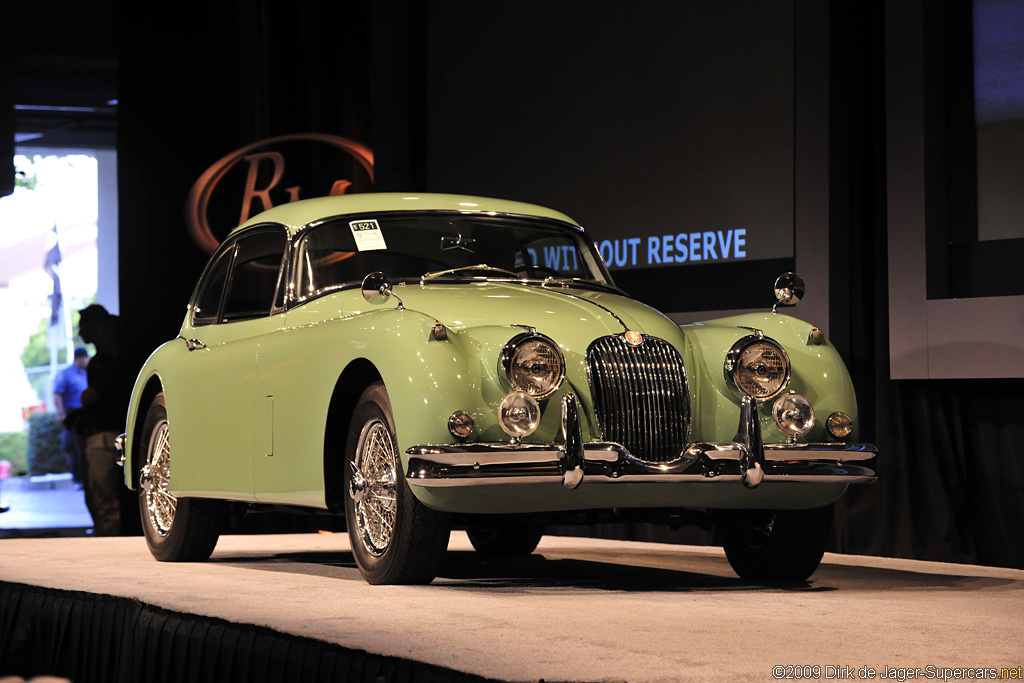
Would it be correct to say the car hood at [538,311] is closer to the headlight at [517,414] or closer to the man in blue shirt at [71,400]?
the headlight at [517,414]

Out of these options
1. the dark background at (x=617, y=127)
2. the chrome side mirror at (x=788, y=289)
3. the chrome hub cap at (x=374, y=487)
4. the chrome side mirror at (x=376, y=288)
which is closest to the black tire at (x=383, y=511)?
the chrome hub cap at (x=374, y=487)

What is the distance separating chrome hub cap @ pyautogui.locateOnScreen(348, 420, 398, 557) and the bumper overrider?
13.6 inches

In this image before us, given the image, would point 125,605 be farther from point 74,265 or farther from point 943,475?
point 74,265

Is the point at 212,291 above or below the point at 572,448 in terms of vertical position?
above

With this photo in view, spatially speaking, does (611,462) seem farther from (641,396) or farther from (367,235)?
(367,235)

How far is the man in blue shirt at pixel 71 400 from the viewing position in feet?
32.8

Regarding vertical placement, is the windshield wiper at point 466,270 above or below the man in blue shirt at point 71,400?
above

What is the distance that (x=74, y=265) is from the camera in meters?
10.1

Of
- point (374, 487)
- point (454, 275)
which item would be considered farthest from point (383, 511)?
point (454, 275)

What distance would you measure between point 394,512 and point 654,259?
391 cm

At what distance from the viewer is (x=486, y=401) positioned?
4.92 meters

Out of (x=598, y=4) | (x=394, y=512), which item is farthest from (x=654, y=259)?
(x=394, y=512)

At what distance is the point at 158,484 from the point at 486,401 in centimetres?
288

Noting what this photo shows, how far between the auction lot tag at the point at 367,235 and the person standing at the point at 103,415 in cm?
426
